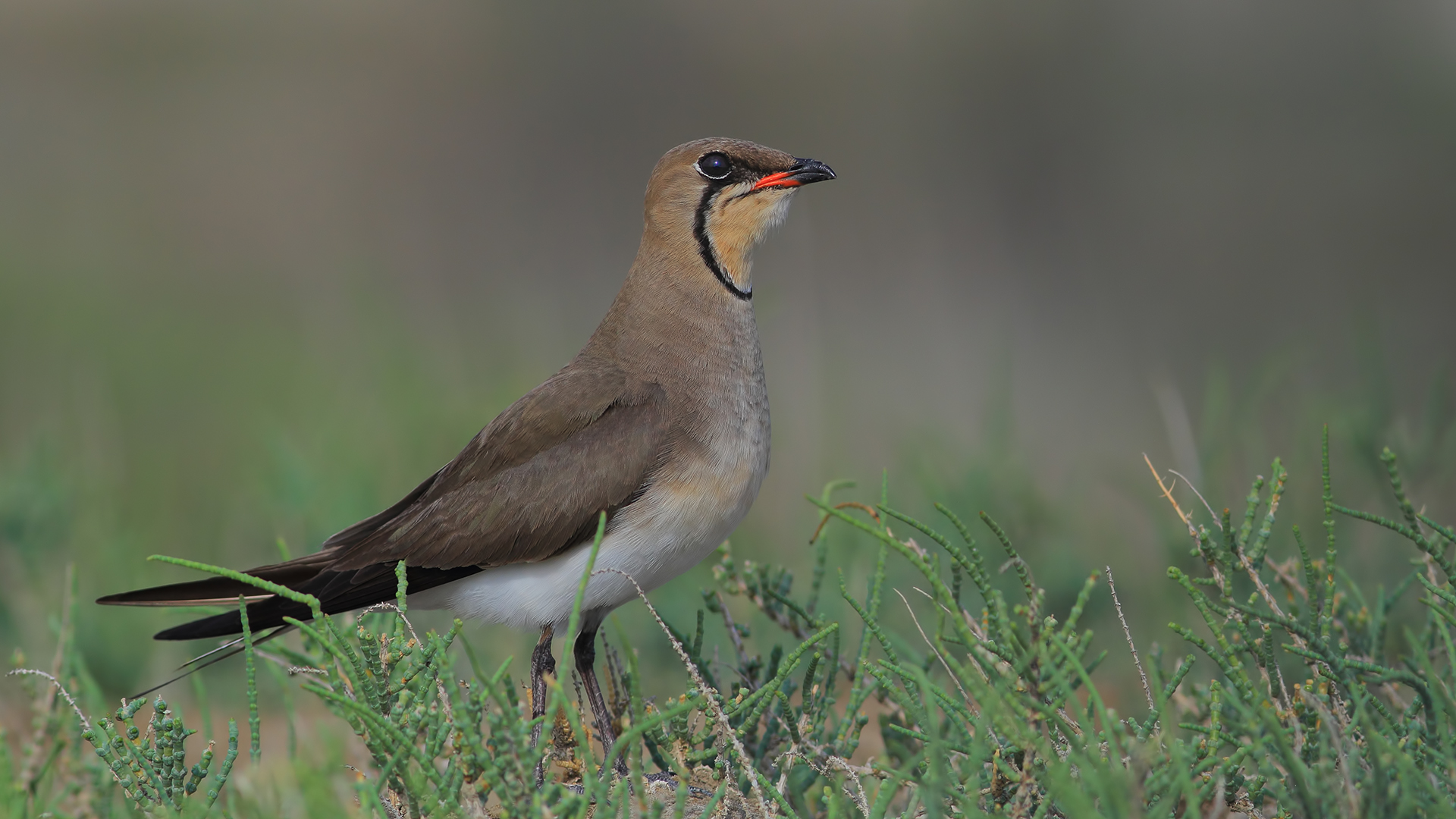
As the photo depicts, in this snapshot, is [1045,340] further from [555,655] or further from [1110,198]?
[555,655]

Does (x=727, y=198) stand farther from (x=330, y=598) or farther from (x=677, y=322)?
(x=330, y=598)

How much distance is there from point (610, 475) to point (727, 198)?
2.90 feet

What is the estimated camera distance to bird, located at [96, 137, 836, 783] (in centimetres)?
282

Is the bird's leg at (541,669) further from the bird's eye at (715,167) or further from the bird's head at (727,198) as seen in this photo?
the bird's eye at (715,167)

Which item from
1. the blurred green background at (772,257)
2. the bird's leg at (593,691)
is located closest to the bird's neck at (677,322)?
the bird's leg at (593,691)

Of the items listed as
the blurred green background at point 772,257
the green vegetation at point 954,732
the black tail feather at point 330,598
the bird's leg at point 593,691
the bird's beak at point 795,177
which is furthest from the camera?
the blurred green background at point 772,257

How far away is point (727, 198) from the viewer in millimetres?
3275

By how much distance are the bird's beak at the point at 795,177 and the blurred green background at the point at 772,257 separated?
4.27 ft

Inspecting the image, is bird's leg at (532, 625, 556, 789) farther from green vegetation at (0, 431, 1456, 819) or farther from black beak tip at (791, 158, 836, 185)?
black beak tip at (791, 158, 836, 185)

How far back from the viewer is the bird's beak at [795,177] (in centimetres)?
326

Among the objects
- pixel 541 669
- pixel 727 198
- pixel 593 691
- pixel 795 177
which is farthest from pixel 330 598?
pixel 795 177

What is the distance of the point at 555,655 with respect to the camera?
3797mm

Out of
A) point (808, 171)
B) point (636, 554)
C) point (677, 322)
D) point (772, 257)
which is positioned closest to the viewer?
point (636, 554)

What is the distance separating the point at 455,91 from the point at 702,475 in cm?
1004
